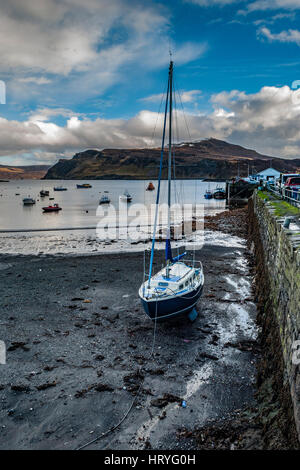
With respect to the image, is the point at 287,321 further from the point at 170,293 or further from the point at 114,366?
the point at 114,366

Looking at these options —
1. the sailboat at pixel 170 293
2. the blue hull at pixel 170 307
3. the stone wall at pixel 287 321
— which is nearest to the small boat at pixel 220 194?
the sailboat at pixel 170 293

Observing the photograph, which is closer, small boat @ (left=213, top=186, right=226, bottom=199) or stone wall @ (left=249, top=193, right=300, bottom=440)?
stone wall @ (left=249, top=193, right=300, bottom=440)

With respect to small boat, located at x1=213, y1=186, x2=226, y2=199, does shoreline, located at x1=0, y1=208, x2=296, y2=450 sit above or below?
below

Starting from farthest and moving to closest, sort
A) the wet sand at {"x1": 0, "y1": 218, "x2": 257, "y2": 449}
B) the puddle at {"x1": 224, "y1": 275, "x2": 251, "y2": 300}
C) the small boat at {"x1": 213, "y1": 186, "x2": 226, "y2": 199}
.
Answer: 1. the small boat at {"x1": 213, "y1": 186, "x2": 226, "y2": 199}
2. the puddle at {"x1": 224, "y1": 275, "x2": 251, "y2": 300}
3. the wet sand at {"x1": 0, "y1": 218, "x2": 257, "y2": 449}

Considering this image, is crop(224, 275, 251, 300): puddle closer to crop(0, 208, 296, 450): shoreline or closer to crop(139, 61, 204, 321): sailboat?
crop(0, 208, 296, 450): shoreline

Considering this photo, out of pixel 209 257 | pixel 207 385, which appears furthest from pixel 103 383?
pixel 209 257

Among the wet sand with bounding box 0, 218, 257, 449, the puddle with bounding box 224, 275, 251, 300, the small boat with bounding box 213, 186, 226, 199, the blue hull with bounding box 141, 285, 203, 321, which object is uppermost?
the small boat with bounding box 213, 186, 226, 199

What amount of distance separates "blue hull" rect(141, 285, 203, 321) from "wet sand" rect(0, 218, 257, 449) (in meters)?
0.81

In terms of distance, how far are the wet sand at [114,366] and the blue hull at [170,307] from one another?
0.81 meters

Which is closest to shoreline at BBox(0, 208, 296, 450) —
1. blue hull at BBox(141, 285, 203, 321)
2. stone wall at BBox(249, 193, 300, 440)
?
blue hull at BBox(141, 285, 203, 321)

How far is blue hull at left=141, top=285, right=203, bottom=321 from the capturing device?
40.4 feet

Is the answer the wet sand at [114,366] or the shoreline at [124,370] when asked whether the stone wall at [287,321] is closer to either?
the shoreline at [124,370]

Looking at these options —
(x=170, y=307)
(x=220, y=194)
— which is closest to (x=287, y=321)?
(x=170, y=307)

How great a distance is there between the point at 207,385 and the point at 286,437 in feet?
11.0
